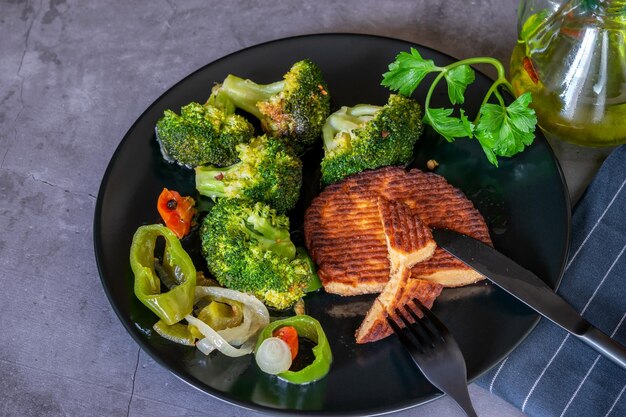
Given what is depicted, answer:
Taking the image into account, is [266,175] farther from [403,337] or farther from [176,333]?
[403,337]

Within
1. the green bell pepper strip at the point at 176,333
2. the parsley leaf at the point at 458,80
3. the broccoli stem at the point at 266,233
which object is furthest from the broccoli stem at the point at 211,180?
the parsley leaf at the point at 458,80

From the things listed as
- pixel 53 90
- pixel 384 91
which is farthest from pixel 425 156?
pixel 53 90

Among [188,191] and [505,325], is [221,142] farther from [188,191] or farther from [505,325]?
[505,325]

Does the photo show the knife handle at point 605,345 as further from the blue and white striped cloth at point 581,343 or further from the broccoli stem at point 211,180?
the broccoli stem at point 211,180

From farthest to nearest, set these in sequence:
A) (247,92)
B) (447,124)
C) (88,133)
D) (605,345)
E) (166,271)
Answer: (88,133) → (247,92) → (447,124) → (166,271) → (605,345)

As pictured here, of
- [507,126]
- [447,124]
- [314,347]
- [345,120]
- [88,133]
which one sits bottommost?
[88,133]

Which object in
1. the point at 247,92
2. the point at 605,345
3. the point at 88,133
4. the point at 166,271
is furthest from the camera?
the point at 88,133

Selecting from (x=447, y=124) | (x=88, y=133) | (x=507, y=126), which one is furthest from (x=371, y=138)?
(x=88, y=133)

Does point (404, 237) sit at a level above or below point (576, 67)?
below
